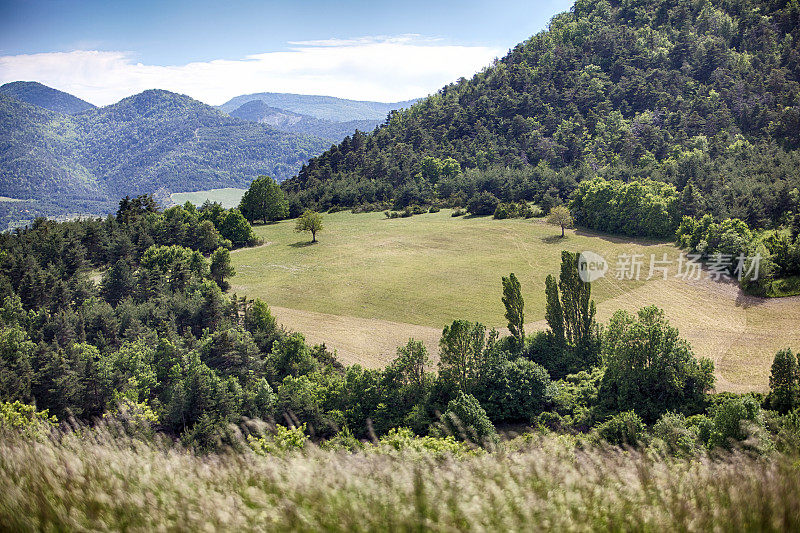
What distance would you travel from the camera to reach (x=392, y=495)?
545 centimetres

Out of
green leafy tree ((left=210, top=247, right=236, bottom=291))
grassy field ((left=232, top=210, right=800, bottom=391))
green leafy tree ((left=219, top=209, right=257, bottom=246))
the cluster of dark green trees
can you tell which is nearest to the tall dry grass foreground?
the cluster of dark green trees

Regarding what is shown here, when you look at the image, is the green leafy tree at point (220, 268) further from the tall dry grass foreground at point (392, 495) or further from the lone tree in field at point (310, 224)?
the tall dry grass foreground at point (392, 495)

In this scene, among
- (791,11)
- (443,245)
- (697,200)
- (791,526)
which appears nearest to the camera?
(791,526)

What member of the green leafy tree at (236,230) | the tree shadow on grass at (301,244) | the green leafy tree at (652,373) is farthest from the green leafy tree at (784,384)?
the green leafy tree at (236,230)

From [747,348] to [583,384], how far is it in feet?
47.1

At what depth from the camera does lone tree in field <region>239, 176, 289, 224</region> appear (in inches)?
3597

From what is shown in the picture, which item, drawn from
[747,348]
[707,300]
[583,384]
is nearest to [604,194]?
[707,300]

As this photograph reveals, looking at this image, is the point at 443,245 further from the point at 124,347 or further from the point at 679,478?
the point at 679,478

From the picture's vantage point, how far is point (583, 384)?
1136 inches

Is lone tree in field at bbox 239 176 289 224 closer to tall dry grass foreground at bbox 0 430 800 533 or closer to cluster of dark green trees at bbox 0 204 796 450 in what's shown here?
cluster of dark green trees at bbox 0 204 796 450

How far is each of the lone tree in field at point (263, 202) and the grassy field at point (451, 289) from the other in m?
9.66

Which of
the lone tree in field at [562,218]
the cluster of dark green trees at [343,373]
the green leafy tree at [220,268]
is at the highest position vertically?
the lone tree in field at [562,218]

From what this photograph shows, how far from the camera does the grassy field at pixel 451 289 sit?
38.1 metres

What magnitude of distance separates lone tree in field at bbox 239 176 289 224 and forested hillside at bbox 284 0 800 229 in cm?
809
